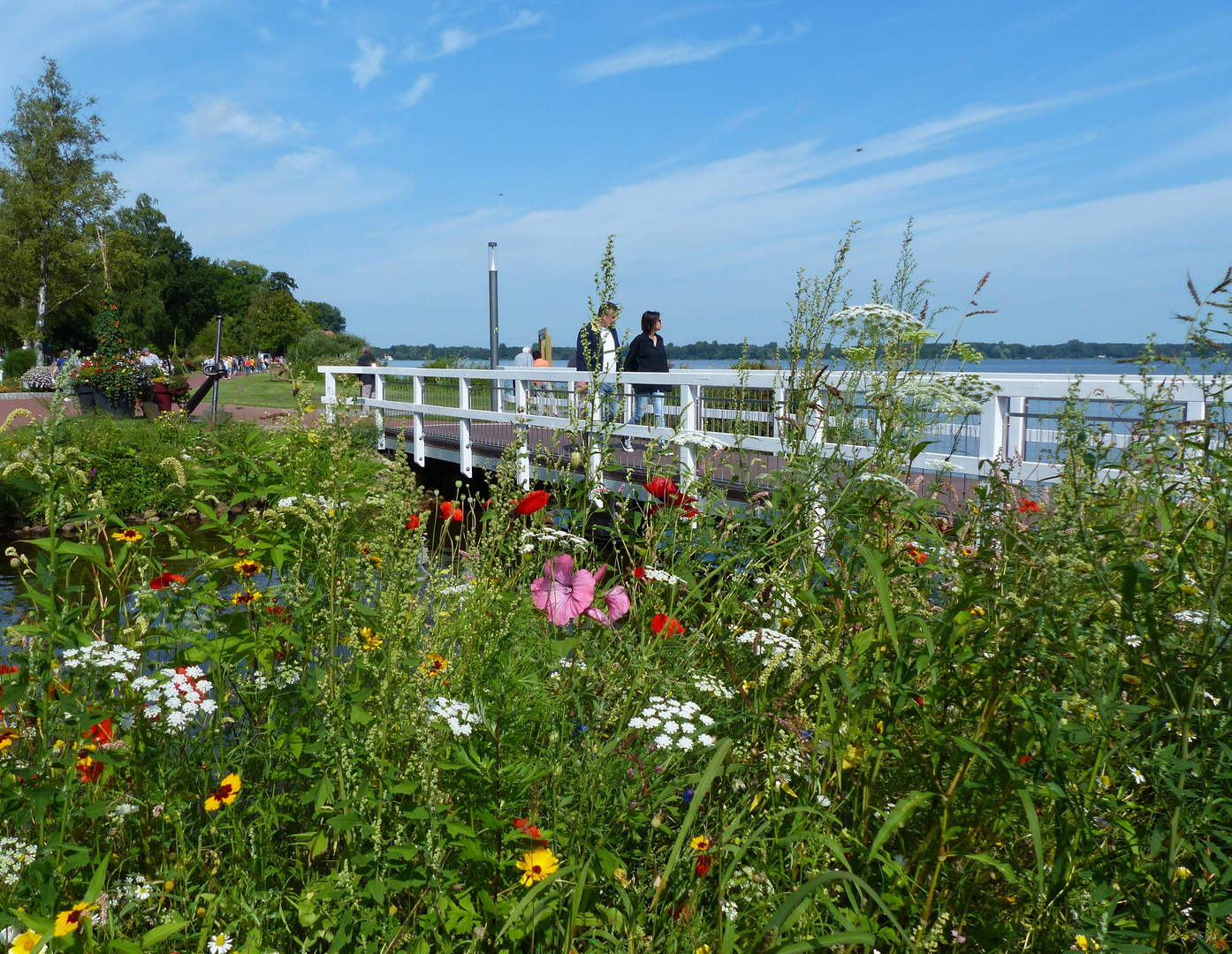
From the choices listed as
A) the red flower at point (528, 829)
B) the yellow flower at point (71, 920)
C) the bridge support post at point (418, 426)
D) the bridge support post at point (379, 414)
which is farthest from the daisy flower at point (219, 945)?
the bridge support post at point (379, 414)

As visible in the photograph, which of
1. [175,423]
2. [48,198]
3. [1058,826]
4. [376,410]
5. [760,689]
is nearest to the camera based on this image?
[1058,826]

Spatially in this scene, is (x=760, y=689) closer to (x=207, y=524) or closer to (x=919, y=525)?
(x=919, y=525)

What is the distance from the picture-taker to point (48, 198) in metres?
34.0

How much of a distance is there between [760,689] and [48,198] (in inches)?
1630

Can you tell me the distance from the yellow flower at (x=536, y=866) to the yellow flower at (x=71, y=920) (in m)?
0.67

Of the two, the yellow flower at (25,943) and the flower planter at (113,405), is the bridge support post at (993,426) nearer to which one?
the yellow flower at (25,943)

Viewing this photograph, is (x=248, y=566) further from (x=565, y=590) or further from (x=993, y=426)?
(x=993, y=426)

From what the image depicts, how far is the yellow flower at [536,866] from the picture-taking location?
1.32 meters

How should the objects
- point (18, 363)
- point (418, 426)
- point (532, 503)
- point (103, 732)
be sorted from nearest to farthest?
point (103, 732), point (532, 503), point (418, 426), point (18, 363)

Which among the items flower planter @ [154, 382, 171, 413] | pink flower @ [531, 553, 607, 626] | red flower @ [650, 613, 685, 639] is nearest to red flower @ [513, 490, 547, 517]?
pink flower @ [531, 553, 607, 626]

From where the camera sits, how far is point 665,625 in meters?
1.65

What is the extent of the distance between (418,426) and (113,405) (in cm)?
728

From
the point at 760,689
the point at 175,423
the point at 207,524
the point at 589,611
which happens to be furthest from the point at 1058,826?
the point at 175,423

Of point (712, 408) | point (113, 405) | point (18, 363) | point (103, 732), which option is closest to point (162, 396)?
point (113, 405)
